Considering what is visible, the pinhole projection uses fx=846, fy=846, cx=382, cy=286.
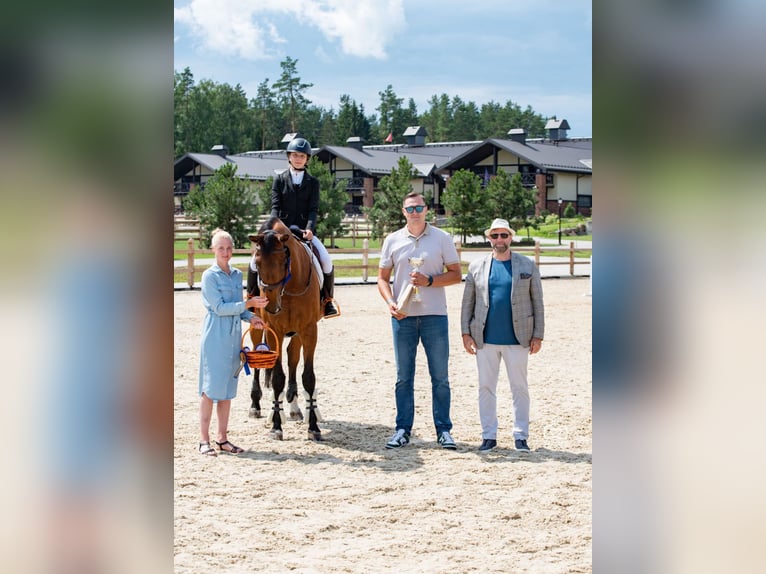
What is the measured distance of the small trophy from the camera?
22.2ft

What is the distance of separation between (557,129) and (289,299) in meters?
55.4

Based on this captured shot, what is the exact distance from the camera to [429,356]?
684cm

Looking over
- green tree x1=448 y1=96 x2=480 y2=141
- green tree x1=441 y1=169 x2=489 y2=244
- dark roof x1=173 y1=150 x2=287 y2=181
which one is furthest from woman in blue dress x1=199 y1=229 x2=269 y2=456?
green tree x1=448 y1=96 x2=480 y2=141

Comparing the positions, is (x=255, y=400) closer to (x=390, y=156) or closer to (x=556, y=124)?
(x=390, y=156)

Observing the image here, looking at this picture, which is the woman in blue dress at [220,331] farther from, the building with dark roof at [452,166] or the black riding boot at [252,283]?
the building with dark roof at [452,166]

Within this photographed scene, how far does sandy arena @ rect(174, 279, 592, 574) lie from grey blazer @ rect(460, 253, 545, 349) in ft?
3.12

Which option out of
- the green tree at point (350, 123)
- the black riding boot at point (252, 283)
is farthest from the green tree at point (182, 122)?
the black riding boot at point (252, 283)

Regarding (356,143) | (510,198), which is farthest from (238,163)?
(510,198)

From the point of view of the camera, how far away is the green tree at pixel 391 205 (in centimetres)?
3528

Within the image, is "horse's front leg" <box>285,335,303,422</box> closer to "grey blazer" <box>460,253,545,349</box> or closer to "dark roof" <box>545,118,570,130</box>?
"grey blazer" <box>460,253,545,349</box>
